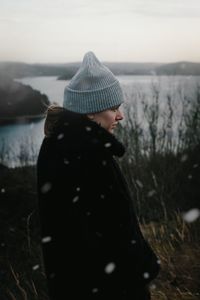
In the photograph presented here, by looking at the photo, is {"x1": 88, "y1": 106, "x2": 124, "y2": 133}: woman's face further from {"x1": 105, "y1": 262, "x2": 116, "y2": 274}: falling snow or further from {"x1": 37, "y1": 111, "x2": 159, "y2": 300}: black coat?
{"x1": 105, "y1": 262, "x2": 116, "y2": 274}: falling snow

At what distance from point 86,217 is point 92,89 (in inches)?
23.1

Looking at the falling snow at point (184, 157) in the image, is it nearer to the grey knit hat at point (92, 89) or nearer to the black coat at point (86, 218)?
the grey knit hat at point (92, 89)

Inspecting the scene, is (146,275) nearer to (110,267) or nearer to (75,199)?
(110,267)

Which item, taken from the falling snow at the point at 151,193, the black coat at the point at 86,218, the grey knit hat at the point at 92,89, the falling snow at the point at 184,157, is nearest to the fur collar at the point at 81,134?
the black coat at the point at 86,218

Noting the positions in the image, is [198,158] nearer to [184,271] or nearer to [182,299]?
[184,271]

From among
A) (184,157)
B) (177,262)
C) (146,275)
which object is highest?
(146,275)

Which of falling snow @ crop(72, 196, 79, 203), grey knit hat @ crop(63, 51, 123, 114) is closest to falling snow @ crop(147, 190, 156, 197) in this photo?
grey knit hat @ crop(63, 51, 123, 114)

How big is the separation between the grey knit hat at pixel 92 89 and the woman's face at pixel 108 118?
0.02 metres

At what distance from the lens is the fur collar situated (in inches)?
69.5

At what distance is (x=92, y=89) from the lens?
6.71ft

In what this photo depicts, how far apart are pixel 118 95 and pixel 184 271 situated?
2467mm

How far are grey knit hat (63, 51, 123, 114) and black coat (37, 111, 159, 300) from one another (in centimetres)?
13

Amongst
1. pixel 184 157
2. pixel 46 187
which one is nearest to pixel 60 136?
pixel 46 187

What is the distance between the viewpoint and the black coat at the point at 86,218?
5.69 ft
